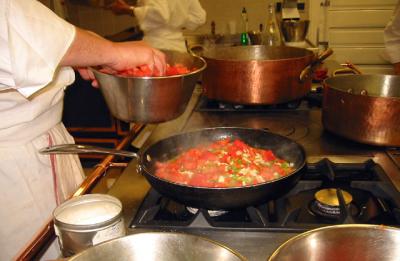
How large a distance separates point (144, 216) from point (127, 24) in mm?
3706

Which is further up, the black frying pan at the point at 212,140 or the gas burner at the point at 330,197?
the black frying pan at the point at 212,140

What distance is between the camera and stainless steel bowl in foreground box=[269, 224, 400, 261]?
1.81 ft

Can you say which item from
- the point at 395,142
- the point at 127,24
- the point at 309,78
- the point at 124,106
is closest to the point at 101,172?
the point at 124,106

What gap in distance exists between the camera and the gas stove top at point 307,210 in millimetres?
792

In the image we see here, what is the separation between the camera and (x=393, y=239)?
550 mm

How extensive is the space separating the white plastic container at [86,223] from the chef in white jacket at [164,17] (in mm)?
2203

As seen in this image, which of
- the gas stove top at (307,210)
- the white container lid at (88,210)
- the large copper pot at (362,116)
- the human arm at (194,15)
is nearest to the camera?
the white container lid at (88,210)

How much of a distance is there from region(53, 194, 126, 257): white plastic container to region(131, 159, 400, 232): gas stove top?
0.37 ft

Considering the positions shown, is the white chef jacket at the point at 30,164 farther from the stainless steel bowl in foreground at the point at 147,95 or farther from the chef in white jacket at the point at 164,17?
the chef in white jacket at the point at 164,17

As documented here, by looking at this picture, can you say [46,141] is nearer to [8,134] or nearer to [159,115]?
[8,134]

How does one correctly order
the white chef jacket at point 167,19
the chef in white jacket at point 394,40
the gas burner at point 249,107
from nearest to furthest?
the gas burner at point 249,107
the chef in white jacket at point 394,40
the white chef jacket at point 167,19

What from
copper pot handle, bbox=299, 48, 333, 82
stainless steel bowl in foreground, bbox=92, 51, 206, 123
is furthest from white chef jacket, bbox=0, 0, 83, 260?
copper pot handle, bbox=299, 48, 333, 82

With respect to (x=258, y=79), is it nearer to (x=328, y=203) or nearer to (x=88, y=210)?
(x=328, y=203)

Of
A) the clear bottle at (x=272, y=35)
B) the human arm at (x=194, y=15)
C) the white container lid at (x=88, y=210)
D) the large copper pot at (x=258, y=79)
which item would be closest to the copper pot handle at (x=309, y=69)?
the large copper pot at (x=258, y=79)
